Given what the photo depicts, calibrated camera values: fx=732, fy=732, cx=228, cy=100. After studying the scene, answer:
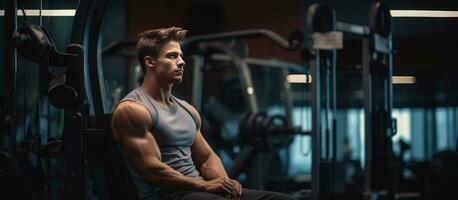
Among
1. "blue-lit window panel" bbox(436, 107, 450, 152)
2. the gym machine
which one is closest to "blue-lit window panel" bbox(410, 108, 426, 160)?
"blue-lit window panel" bbox(436, 107, 450, 152)

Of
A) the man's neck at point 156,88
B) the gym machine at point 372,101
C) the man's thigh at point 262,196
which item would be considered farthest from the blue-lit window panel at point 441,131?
the man's neck at point 156,88

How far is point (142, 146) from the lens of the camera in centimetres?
260

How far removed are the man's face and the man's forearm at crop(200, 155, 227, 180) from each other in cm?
38

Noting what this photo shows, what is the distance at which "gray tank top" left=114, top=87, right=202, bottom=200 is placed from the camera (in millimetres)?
2668

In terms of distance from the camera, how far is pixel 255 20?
9.08 m

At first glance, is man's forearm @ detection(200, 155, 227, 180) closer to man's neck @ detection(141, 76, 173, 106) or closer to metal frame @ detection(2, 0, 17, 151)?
man's neck @ detection(141, 76, 173, 106)

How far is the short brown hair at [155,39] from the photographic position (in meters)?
Answer: 2.76

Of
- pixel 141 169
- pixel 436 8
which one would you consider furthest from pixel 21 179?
pixel 436 8

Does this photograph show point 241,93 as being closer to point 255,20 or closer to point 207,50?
point 207,50

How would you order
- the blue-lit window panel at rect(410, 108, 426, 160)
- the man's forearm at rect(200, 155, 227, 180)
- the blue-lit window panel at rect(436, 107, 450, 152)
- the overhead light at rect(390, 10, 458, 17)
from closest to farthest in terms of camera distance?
the man's forearm at rect(200, 155, 227, 180) → the overhead light at rect(390, 10, 458, 17) → the blue-lit window panel at rect(436, 107, 450, 152) → the blue-lit window panel at rect(410, 108, 426, 160)

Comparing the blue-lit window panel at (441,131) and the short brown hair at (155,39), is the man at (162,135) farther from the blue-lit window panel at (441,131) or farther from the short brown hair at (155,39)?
the blue-lit window panel at (441,131)

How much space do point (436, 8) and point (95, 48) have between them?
295 centimetres

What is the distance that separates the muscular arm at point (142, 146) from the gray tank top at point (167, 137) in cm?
4

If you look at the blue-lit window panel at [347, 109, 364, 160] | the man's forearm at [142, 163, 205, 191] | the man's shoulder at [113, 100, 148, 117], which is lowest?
the blue-lit window panel at [347, 109, 364, 160]
